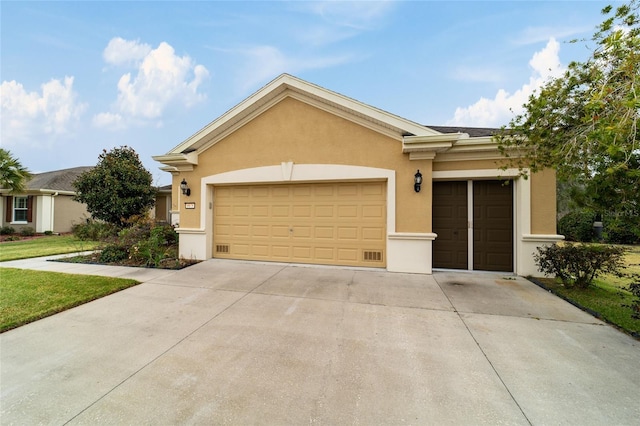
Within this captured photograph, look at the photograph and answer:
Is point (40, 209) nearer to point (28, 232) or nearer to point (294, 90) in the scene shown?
point (28, 232)

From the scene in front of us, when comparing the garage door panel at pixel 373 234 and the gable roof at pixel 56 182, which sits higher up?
the gable roof at pixel 56 182

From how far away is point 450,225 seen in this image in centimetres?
701

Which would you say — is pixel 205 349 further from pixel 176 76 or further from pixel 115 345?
pixel 176 76

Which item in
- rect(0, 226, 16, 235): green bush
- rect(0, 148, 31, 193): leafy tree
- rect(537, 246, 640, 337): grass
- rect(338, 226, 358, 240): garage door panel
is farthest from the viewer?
rect(0, 226, 16, 235): green bush

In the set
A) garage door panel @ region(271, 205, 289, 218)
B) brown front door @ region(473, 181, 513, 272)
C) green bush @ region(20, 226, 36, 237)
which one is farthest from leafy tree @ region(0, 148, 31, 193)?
brown front door @ region(473, 181, 513, 272)

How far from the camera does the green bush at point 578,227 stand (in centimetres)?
1294

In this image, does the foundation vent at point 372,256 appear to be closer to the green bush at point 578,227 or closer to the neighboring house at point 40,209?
the green bush at point 578,227

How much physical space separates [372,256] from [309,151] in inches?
136

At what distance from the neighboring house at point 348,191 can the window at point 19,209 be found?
15752 mm

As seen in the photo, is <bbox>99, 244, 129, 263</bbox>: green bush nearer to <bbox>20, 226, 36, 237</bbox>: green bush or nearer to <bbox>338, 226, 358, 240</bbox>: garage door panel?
<bbox>338, 226, 358, 240</bbox>: garage door panel

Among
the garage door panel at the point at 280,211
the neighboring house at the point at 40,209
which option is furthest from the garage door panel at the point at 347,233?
the neighboring house at the point at 40,209

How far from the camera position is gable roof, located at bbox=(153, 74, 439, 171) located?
21.4 ft

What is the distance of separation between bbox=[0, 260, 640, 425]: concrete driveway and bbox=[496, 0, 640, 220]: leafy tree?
6.75 ft

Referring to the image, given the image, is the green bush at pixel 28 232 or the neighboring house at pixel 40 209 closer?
the green bush at pixel 28 232
